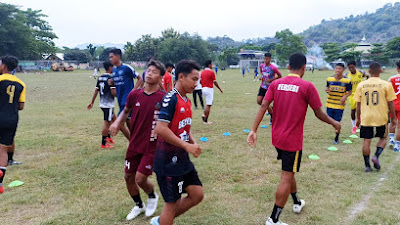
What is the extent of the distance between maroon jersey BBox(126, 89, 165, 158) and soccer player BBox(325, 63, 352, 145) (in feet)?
A: 17.4

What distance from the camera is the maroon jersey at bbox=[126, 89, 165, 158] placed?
401 cm

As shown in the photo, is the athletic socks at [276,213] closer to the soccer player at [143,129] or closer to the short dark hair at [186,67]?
the soccer player at [143,129]

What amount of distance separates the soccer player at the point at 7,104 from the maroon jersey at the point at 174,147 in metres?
3.34

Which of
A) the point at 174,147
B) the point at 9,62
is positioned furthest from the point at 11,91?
the point at 174,147

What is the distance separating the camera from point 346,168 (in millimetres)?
6074

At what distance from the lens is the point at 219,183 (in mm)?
5402

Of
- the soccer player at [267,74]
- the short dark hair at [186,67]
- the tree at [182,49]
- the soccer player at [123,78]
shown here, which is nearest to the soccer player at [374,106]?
the soccer player at [267,74]

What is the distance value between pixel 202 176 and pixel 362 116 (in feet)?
10.4

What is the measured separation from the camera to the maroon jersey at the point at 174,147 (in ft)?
10.1

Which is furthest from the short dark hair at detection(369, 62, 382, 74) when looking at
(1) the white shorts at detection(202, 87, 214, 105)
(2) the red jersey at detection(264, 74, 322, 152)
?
(1) the white shorts at detection(202, 87, 214, 105)

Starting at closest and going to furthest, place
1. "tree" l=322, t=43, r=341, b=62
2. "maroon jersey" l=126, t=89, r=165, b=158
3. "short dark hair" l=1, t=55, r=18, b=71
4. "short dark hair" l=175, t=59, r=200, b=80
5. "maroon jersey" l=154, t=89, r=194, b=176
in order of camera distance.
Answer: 1. "maroon jersey" l=154, t=89, r=194, b=176
2. "short dark hair" l=175, t=59, r=200, b=80
3. "maroon jersey" l=126, t=89, r=165, b=158
4. "short dark hair" l=1, t=55, r=18, b=71
5. "tree" l=322, t=43, r=341, b=62

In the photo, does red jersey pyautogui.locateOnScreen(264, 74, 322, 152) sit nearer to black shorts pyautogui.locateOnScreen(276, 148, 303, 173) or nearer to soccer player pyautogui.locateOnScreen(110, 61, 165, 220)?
black shorts pyautogui.locateOnScreen(276, 148, 303, 173)

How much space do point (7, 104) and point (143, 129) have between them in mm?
2702

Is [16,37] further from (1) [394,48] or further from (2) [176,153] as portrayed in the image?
(1) [394,48]
